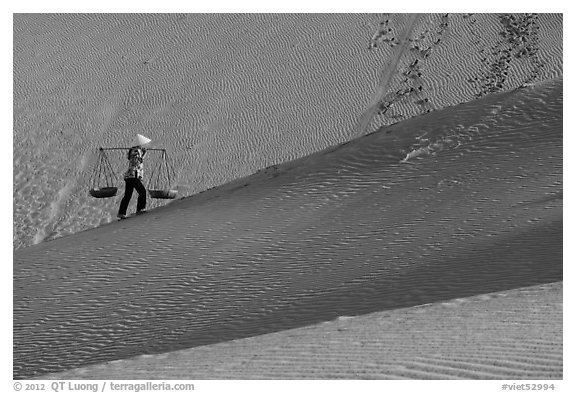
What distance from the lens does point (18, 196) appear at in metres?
26.4

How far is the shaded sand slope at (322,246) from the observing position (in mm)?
11117

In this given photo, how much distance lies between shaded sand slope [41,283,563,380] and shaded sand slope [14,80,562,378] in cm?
95

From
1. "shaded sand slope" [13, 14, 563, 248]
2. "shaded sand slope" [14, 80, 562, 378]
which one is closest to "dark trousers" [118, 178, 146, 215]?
"shaded sand slope" [14, 80, 562, 378]

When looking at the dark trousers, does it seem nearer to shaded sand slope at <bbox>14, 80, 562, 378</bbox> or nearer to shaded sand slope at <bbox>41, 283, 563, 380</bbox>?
shaded sand slope at <bbox>14, 80, 562, 378</bbox>

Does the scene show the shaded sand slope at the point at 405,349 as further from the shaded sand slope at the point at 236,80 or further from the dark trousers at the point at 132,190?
the shaded sand slope at the point at 236,80

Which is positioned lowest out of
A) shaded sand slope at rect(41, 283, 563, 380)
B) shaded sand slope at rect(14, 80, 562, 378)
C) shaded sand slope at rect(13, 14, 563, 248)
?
shaded sand slope at rect(41, 283, 563, 380)

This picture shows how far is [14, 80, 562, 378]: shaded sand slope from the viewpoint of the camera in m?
11.1

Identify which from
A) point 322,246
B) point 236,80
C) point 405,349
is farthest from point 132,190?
point 236,80

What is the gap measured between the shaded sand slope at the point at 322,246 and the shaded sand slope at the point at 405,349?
0.95m

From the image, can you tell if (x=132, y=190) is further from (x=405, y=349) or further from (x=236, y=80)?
(x=236, y=80)

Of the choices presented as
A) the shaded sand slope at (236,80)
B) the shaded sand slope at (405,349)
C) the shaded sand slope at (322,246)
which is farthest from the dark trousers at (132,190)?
the shaded sand slope at (236,80)

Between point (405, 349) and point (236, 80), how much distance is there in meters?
23.5

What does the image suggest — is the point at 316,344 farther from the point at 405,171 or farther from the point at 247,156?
the point at 247,156

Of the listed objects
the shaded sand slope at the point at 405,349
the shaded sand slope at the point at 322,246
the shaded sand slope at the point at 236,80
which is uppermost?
the shaded sand slope at the point at 236,80
